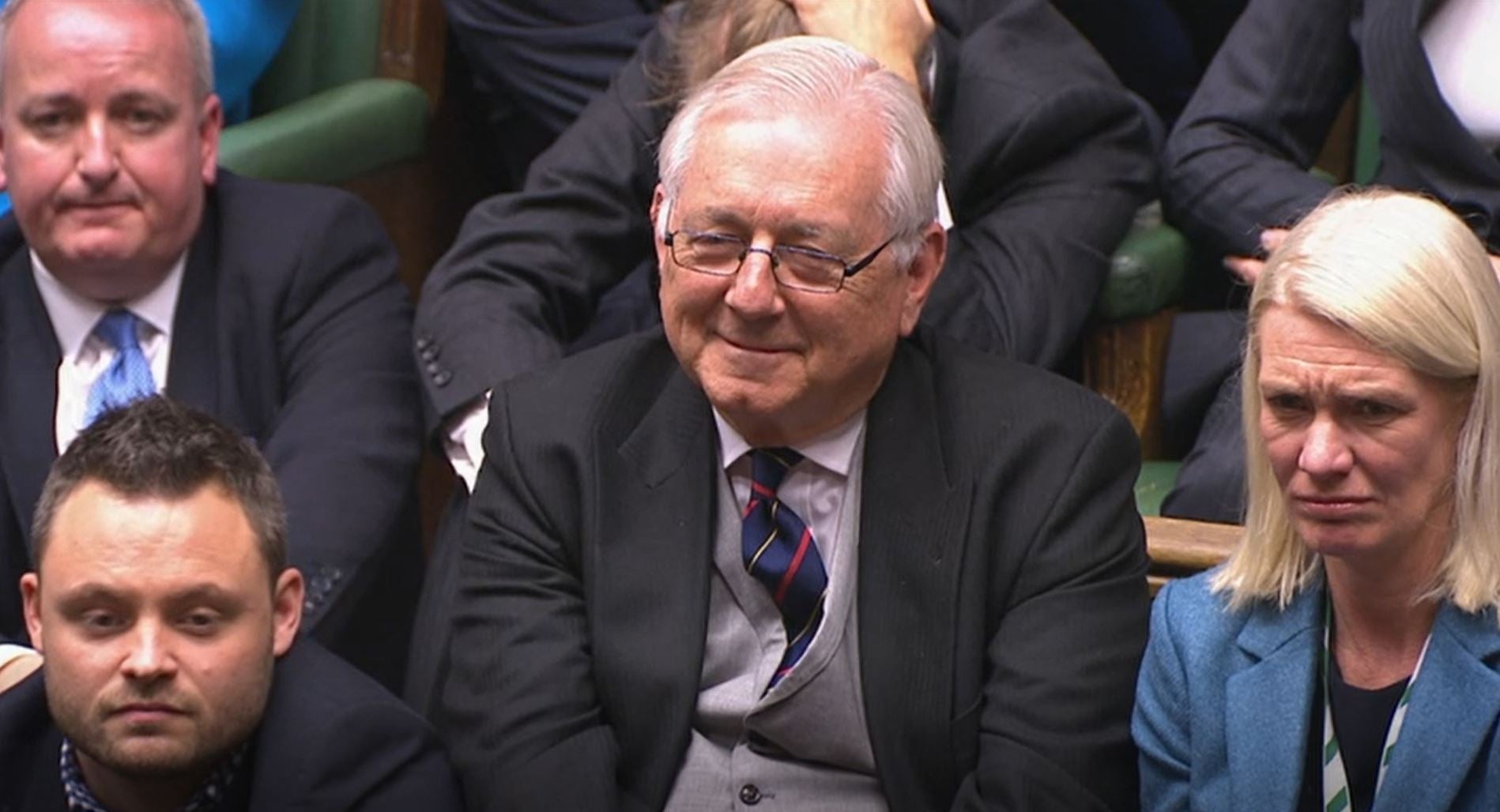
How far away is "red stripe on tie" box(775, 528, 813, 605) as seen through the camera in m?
2.33

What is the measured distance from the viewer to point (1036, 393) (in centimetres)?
238

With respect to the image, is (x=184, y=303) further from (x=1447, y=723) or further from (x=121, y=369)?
(x=1447, y=723)

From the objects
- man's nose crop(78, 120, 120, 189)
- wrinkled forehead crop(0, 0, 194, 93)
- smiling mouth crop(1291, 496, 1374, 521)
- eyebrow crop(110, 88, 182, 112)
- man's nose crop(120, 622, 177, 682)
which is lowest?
smiling mouth crop(1291, 496, 1374, 521)

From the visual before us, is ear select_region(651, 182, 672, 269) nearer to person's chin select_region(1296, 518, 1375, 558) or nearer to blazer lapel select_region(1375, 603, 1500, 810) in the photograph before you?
person's chin select_region(1296, 518, 1375, 558)

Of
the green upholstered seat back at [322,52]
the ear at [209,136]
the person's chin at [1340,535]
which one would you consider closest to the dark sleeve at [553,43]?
the green upholstered seat back at [322,52]

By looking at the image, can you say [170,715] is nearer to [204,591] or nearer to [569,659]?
[204,591]

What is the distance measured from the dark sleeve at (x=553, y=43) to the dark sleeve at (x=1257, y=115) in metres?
0.70

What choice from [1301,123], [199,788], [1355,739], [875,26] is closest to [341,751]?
[199,788]

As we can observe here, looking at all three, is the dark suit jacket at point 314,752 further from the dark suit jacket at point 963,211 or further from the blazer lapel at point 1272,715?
the blazer lapel at point 1272,715

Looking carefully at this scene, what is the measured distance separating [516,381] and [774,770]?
0.43m

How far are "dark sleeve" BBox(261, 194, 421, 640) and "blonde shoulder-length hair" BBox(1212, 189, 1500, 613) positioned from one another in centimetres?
99

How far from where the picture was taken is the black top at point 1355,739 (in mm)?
2154

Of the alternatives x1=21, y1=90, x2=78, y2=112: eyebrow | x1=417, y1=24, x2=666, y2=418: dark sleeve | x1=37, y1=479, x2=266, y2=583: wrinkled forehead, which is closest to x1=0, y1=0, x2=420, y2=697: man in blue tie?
x1=21, y1=90, x2=78, y2=112: eyebrow

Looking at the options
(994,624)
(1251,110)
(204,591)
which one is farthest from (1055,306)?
(204,591)
